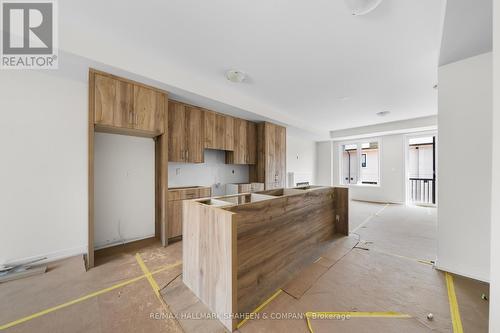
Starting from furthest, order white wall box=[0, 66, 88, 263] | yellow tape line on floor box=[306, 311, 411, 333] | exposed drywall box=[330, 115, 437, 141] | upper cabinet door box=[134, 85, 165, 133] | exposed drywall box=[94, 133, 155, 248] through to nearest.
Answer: exposed drywall box=[330, 115, 437, 141]
exposed drywall box=[94, 133, 155, 248]
upper cabinet door box=[134, 85, 165, 133]
white wall box=[0, 66, 88, 263]
yellow tape line on floor box=[306, 311, 411, 333]

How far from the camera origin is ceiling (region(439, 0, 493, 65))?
1400mm

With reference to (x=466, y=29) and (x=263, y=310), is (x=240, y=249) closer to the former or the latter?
(x=263, y=310)

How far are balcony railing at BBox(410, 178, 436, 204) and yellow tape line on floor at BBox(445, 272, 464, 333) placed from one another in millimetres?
5489

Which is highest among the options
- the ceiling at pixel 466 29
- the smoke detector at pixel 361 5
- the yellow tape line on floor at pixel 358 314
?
the smoke detector at pixel 361 5

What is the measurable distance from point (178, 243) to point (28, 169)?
2212mm

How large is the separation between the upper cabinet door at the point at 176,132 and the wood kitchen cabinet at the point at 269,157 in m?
2.08

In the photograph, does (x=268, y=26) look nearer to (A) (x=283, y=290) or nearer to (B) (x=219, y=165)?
(A) (x=283, y=290)

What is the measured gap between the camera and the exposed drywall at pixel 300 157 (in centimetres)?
680

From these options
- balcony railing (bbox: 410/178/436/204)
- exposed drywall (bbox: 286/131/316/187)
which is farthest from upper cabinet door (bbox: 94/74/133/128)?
balcony railing (bbox: 410/178/436/204)

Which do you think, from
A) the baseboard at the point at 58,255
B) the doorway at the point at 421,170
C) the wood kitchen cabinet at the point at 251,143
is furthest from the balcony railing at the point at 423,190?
the baseboard at the point at 58,255

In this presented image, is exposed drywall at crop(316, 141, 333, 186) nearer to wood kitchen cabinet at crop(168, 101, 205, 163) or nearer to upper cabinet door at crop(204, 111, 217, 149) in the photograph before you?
upper cabinet door at crop(204, 111, 217, 149)

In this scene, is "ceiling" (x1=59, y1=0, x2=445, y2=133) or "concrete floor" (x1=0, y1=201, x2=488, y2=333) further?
"ceiling" (x1=59, y1=0, x2=445, y2=133)

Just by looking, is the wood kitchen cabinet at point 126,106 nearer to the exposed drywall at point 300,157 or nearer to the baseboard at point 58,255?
the baseboard at point 58,255

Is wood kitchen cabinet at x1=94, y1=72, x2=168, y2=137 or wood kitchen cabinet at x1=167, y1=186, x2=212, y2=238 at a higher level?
wood kitchen cabinet at x1=94, y1=72, x2=168, y2=137
